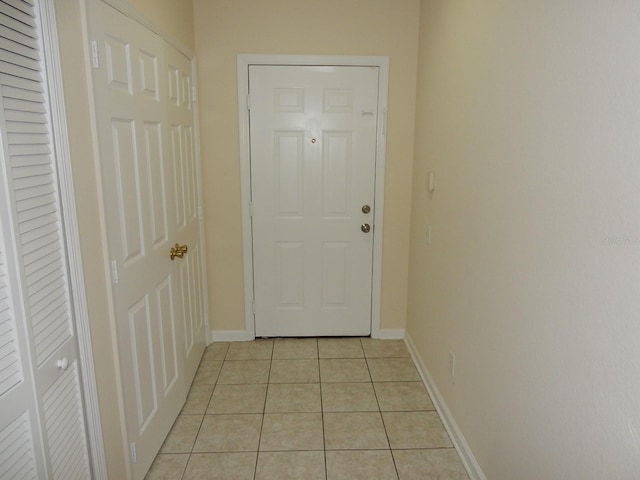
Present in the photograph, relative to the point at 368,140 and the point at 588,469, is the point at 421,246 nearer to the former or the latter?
the point at 368,140

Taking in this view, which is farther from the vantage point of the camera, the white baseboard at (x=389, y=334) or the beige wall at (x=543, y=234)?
the white baseboard at (x=389, y=334)

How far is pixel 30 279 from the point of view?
46.1 inches

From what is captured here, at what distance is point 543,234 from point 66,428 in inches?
64.5

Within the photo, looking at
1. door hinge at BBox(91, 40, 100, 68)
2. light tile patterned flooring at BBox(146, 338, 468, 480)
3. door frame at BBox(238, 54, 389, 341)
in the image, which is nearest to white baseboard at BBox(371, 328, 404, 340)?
door frame at BBox(238, 54, 389, 341)

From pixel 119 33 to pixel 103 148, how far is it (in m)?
0.50

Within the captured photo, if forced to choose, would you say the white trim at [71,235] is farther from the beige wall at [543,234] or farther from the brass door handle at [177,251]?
the beige wall at [543,234]

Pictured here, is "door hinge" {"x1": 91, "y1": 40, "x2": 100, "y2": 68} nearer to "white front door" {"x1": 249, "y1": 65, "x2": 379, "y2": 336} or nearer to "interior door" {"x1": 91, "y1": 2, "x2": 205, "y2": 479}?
"interior door" {"x1": 91, "y1": 2, "x2": 205, "y2": 479}

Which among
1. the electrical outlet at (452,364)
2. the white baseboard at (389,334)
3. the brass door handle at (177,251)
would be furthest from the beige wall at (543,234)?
the brass door handle at (177,251)

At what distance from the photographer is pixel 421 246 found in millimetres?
2824

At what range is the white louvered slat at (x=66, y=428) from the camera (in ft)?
4.15

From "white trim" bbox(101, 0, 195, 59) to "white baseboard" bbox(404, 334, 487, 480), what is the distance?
241 cm

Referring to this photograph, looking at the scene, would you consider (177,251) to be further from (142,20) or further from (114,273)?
(142,20)

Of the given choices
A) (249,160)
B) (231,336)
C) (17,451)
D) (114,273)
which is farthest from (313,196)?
(17,451)

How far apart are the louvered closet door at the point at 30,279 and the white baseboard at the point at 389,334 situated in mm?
2303
